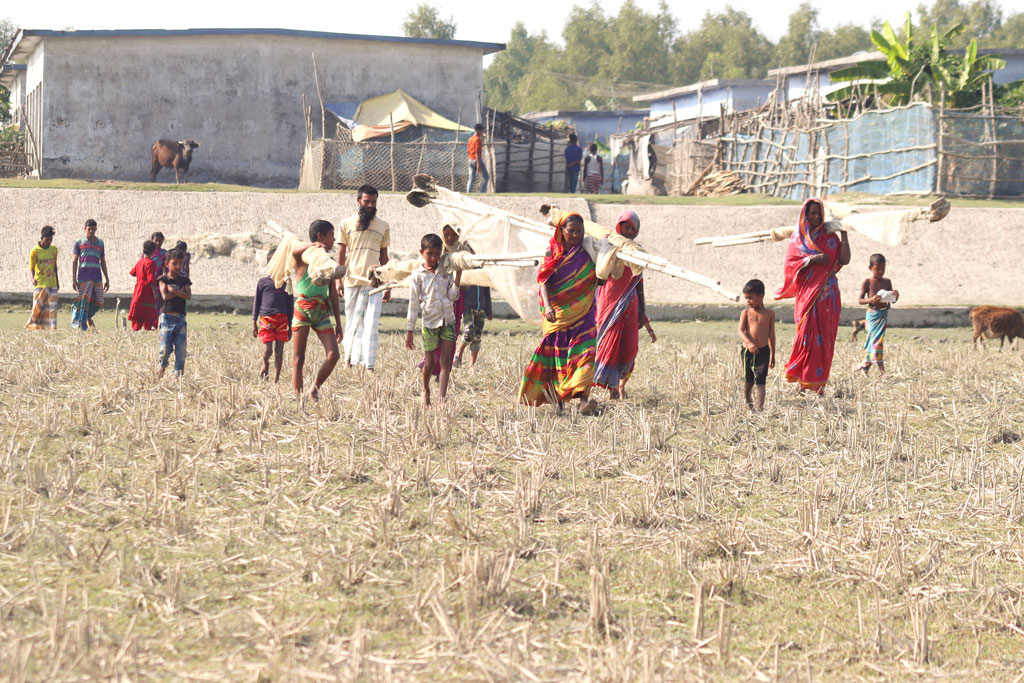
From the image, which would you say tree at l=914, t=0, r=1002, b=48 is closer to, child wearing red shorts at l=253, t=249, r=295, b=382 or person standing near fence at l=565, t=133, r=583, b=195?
person standing near fence at l=565, t=133, r=583, b=195

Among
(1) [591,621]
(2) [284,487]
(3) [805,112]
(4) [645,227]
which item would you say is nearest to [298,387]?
(2) [284,487]

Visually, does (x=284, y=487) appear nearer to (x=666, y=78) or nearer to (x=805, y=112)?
(x=805, y=112)

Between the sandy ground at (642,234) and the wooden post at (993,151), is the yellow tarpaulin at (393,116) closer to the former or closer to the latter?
the sandy ground at (642,234)

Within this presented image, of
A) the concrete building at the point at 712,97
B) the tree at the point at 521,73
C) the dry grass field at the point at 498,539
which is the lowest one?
the dry grass field at the point at 498,539

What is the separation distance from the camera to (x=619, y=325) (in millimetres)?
8977

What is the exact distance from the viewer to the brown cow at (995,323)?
43.8ft

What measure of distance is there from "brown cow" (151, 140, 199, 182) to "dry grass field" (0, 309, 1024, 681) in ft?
60.5

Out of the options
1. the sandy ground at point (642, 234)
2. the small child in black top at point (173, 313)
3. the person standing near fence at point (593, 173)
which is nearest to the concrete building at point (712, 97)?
the person standing near fence at point (593, 173)

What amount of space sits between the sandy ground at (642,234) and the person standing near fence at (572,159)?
4550 millimetres

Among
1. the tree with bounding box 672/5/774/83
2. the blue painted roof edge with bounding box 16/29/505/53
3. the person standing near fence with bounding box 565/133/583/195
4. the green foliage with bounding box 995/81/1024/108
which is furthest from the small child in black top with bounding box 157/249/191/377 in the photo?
the tree with bounding box 672/5/774/83

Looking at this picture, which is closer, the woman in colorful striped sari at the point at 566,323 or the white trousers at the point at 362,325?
the woman in colorful striped sari at the point at 566,323

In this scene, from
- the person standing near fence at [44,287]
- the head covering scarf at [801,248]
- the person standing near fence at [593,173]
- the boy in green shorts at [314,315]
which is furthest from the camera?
the person standing near fence at [593,173]

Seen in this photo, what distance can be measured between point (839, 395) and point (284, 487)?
17.3 ft

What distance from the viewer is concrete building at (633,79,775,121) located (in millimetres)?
45188
